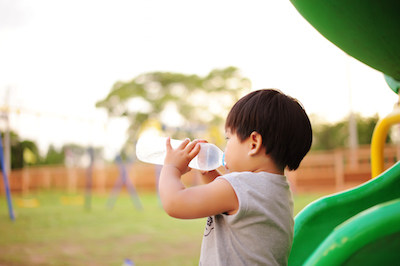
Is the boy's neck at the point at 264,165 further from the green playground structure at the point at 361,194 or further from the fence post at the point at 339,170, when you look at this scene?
the fence post at the point at 339,170

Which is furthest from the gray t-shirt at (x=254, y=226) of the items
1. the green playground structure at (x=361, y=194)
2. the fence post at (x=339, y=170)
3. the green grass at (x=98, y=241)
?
the fence post at (x=339, y=170)

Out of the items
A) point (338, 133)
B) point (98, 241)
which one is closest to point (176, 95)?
point (338, 133)

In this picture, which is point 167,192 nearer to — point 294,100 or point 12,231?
point 294,100

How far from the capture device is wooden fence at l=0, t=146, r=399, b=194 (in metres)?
11.3

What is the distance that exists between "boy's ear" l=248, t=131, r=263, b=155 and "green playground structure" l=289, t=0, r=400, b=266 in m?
0.27

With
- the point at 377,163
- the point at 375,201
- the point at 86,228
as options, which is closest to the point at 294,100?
the point at 375,201

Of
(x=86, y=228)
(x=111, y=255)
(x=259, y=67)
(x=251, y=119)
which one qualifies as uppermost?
(x=259, y=67)

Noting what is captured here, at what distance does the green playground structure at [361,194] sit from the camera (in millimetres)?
580

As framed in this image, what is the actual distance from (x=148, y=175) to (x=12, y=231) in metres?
9.73

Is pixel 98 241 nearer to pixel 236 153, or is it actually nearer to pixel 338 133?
pixel 236 153

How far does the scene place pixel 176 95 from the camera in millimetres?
19500

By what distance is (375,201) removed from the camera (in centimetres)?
127

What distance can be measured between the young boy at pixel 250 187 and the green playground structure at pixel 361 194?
161 mm

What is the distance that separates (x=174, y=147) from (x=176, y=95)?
18272 mm
